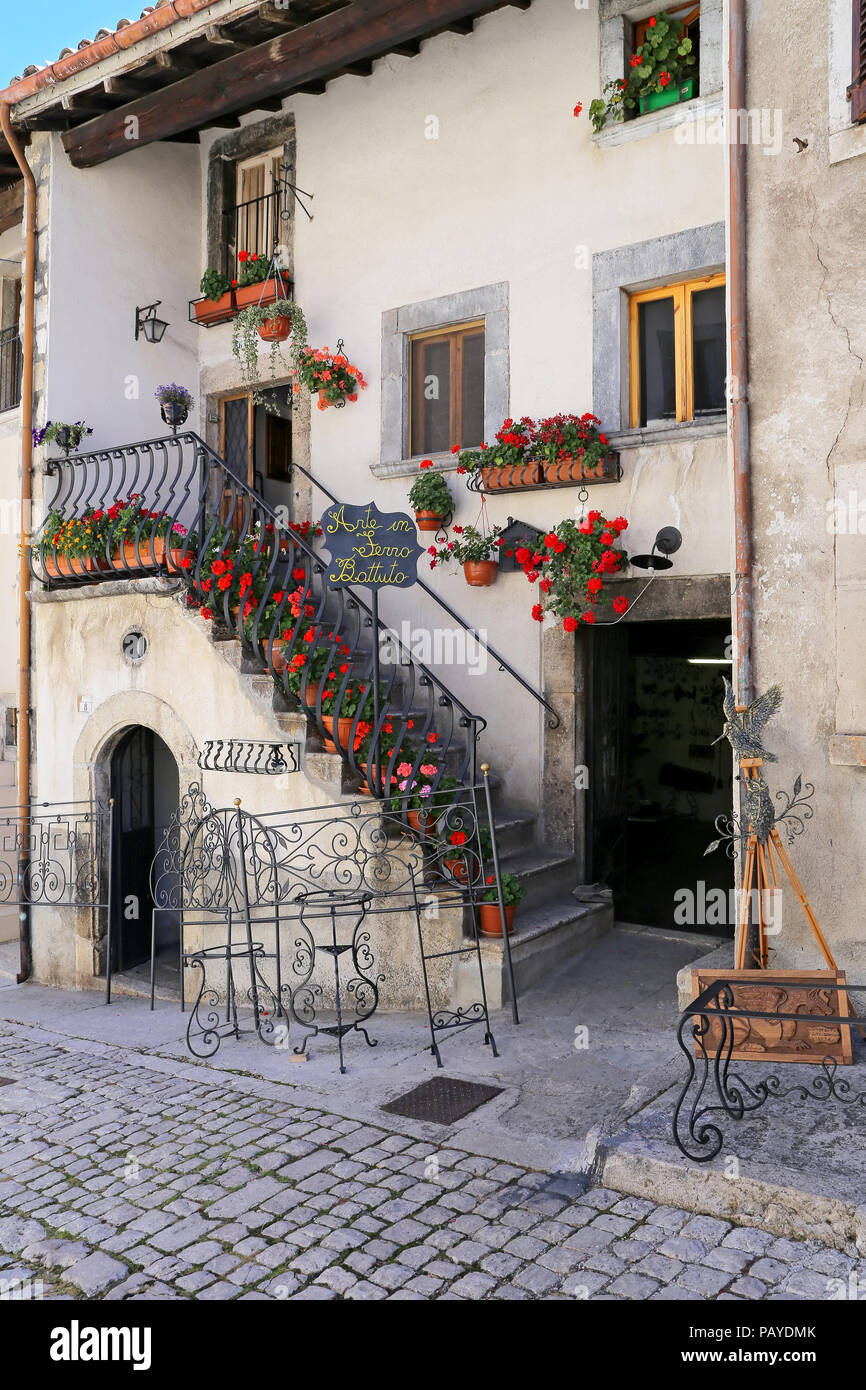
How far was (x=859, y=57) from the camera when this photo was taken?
4.77 m

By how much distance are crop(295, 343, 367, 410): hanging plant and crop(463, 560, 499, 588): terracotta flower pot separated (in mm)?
2082

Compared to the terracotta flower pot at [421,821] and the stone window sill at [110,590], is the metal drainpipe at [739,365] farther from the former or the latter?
the stone window sill at [110,590]

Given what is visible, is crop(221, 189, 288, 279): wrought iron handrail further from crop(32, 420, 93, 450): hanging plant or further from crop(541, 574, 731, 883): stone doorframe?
crop(541, 574, 731, 883): stone doorframe

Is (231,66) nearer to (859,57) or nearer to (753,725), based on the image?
(859,57)

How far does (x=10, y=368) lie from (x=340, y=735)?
6087mm

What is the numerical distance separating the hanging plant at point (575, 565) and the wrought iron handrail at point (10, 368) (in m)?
5.71

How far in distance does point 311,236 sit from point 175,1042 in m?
6.74

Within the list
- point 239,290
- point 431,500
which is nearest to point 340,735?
point 431,500

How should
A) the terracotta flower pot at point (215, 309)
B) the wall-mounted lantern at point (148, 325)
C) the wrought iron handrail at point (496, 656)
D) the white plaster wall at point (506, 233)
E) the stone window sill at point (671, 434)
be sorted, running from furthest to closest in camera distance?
the terracotta flower pot at point (215, 309) → the wall-mounted lantern at point (148, 325) → the wrought iron handrail at point (496, 656) → the white plaster wall at point (506, 233) → the stone window sill at point (671, 434)

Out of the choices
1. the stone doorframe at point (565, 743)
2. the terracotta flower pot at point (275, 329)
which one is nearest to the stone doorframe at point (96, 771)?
the stone doorframe at point (565, 743)

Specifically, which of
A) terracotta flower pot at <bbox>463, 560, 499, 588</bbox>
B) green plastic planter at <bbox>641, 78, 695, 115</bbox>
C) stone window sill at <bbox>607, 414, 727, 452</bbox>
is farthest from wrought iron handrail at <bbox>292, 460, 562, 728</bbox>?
green plastic planter at <bbox>641, 78, 695, 115</bbox>

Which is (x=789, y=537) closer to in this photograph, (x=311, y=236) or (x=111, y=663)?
(x=111, y=663)

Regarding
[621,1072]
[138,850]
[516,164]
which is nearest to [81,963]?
[138,850]

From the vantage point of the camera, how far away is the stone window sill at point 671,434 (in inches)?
270
